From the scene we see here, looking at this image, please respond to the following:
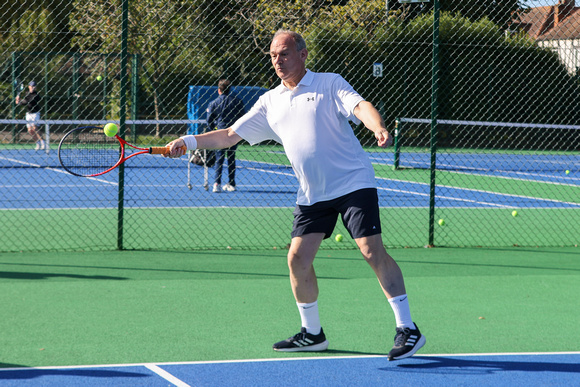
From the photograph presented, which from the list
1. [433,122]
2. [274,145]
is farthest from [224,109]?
[274,145]

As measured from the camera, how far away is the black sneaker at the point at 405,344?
3.90 metres

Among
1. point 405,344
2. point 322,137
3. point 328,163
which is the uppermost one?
point 322,137

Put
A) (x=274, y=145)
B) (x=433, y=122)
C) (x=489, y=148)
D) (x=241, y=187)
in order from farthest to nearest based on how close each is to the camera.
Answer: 1. (x=489, y=148)
2. (x=274, y=145)
3. (x=241, y=187)
4. (x=433, y=122)

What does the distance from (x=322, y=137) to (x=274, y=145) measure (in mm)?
13619

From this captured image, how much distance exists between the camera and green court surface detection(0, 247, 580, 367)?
430cm

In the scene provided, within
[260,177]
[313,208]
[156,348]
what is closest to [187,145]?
[313,208]

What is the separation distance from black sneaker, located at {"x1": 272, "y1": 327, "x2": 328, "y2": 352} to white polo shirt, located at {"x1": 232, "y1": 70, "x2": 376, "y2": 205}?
76cm

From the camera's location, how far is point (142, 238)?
7766 mm

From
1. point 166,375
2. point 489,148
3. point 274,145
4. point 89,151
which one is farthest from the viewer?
point 489,148

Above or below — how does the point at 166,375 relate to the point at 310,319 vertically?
below

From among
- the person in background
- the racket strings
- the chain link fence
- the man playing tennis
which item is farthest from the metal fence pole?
the man playing tennis

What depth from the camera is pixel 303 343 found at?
4199mm

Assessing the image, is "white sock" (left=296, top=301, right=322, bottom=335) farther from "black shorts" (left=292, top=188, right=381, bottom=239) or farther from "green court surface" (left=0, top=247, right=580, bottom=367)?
"black shorts" (left=292, top=188, right=381, bottom=239)

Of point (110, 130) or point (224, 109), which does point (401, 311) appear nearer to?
point (110, 130)
